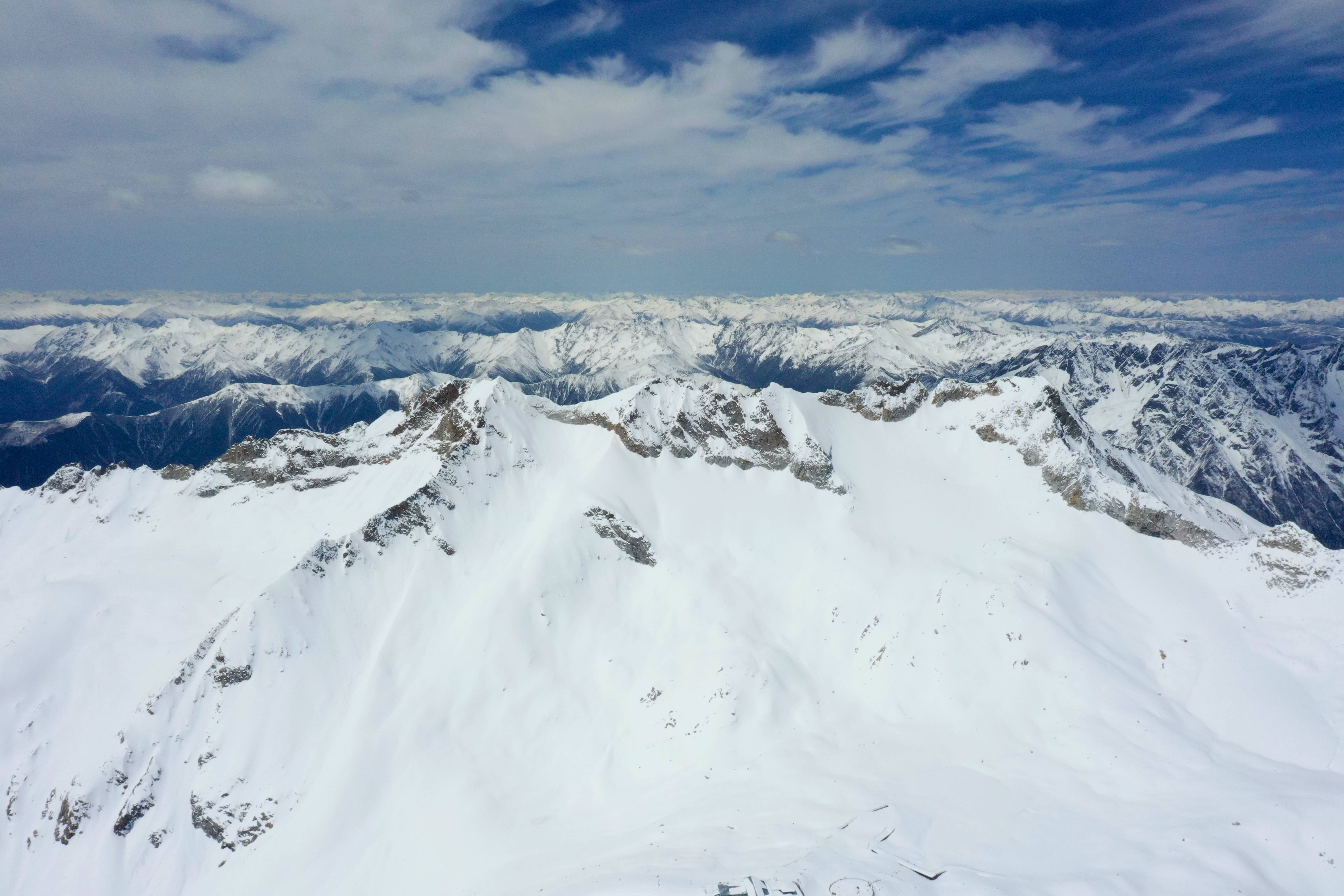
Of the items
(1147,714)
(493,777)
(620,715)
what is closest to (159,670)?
(493,777)

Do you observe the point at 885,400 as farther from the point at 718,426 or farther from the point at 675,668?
the point at 675,668

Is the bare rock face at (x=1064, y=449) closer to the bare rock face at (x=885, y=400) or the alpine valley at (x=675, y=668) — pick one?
the bare rock face at (x=885, y=400)

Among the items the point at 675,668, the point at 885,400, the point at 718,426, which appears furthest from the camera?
the point at 885,400

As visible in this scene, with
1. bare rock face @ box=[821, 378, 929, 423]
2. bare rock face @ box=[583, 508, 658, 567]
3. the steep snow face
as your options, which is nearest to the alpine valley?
the steep snow face

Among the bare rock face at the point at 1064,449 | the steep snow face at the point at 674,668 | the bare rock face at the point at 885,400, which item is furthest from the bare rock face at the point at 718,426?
the bare rock face at the point at 1064,449

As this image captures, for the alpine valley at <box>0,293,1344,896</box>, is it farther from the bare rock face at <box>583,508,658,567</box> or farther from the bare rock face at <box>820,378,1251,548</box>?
the bare rock face at <box>820,378,1251,548</box>

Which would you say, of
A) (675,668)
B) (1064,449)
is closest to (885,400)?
(1064,449)
